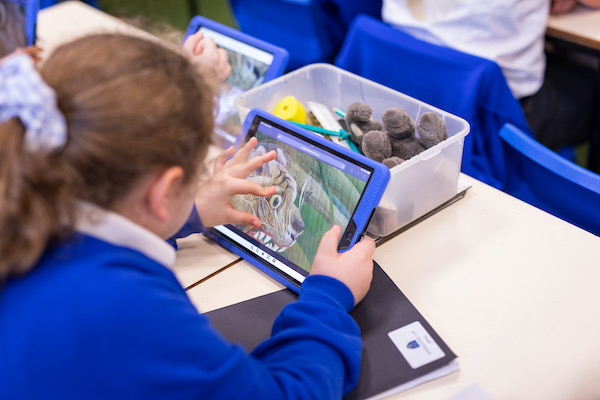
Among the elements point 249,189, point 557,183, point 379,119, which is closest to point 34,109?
point 249,189

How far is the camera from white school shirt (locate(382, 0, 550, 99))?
1502mm

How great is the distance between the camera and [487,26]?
1.52 meters

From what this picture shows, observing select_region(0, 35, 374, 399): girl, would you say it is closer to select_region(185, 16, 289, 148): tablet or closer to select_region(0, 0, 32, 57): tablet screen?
select_region(185, 16, 289, 148): tablet

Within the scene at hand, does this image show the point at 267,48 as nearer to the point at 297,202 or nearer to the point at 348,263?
the point at 297,202

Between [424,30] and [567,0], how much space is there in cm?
53

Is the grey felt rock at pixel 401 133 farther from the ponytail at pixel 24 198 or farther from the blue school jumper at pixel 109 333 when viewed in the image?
the ponytail at pixel 24 198

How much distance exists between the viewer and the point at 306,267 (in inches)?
34.7

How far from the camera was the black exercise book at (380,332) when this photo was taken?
74cm

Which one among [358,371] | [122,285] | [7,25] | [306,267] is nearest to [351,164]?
[306,267]

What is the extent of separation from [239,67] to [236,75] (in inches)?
0.8

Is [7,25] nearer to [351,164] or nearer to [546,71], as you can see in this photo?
[351,164]

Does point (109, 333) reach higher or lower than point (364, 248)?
higher

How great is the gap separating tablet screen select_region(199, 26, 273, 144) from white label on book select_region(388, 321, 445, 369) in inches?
24.4

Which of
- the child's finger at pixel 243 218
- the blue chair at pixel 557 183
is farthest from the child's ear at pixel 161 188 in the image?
the blue chair at pixel 557 183
